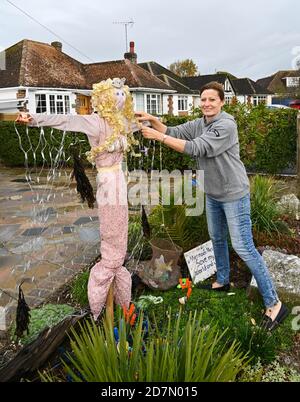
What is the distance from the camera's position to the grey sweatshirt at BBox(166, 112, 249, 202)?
2.80 meters

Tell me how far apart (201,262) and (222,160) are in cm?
127

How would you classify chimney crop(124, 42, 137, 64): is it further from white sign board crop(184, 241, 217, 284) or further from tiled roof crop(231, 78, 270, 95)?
white sign board crop(184, 241, 217, 284)

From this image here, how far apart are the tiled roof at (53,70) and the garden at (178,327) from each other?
735 inches

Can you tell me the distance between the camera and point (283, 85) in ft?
162

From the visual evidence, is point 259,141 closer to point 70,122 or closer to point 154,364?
point 70,122

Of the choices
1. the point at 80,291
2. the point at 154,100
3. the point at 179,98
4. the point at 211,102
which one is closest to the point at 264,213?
the point at 211,102

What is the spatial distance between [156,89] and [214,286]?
23404 millimetres

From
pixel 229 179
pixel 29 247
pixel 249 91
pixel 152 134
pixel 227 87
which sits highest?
pixel 249 91

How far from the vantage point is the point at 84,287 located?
11.8 feet

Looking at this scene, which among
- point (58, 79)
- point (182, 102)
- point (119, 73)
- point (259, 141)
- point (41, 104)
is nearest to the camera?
point (259, 141)

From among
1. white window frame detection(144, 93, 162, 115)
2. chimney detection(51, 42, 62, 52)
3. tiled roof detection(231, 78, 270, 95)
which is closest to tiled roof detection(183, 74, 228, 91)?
tiled roof detection(231, 78, 270, 95)

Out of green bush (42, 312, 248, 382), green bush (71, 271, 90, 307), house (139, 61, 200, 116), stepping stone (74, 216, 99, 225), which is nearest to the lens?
green bush (42, 312, 248, 382)

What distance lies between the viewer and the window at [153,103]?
25.8 meters

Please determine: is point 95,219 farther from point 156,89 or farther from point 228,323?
point 156,89
